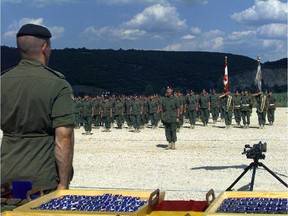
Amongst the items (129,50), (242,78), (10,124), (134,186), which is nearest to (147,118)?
(134,186)

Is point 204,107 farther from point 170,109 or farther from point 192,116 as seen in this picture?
point 170,109

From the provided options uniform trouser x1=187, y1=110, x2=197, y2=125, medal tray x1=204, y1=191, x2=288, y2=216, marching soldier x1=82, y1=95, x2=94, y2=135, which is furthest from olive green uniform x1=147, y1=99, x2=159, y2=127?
medal tray x1=204, y1=191, x2=288, y2=216

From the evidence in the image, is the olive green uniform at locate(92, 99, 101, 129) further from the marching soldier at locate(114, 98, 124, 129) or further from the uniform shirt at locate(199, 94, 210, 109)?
the uniform shirt at locate(199, 94, 210, 109)

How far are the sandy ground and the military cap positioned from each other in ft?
16.4

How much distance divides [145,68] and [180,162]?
76744 mm

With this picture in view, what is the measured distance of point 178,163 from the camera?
477 inches

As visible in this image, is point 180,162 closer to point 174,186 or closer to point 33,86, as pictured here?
point 174,186

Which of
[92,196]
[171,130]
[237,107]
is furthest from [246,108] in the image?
[92,196]

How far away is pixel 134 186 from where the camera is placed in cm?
927

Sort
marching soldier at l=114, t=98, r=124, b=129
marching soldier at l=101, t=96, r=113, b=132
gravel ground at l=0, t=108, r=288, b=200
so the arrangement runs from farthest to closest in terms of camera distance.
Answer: marching soldier at l=114, t=98, r=124, b=129
marching soldier at l=101, t=96, r=113, b=132
gravel ground at l=0, t=108, r=288, b=200

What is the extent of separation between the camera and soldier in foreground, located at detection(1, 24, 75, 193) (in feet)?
10.4

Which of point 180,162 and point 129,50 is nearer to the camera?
point 180,162

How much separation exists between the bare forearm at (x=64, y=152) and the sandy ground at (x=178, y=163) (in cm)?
476

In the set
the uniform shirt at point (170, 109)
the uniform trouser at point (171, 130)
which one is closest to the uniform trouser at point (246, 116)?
the uniform trouser at point (171, 130)
